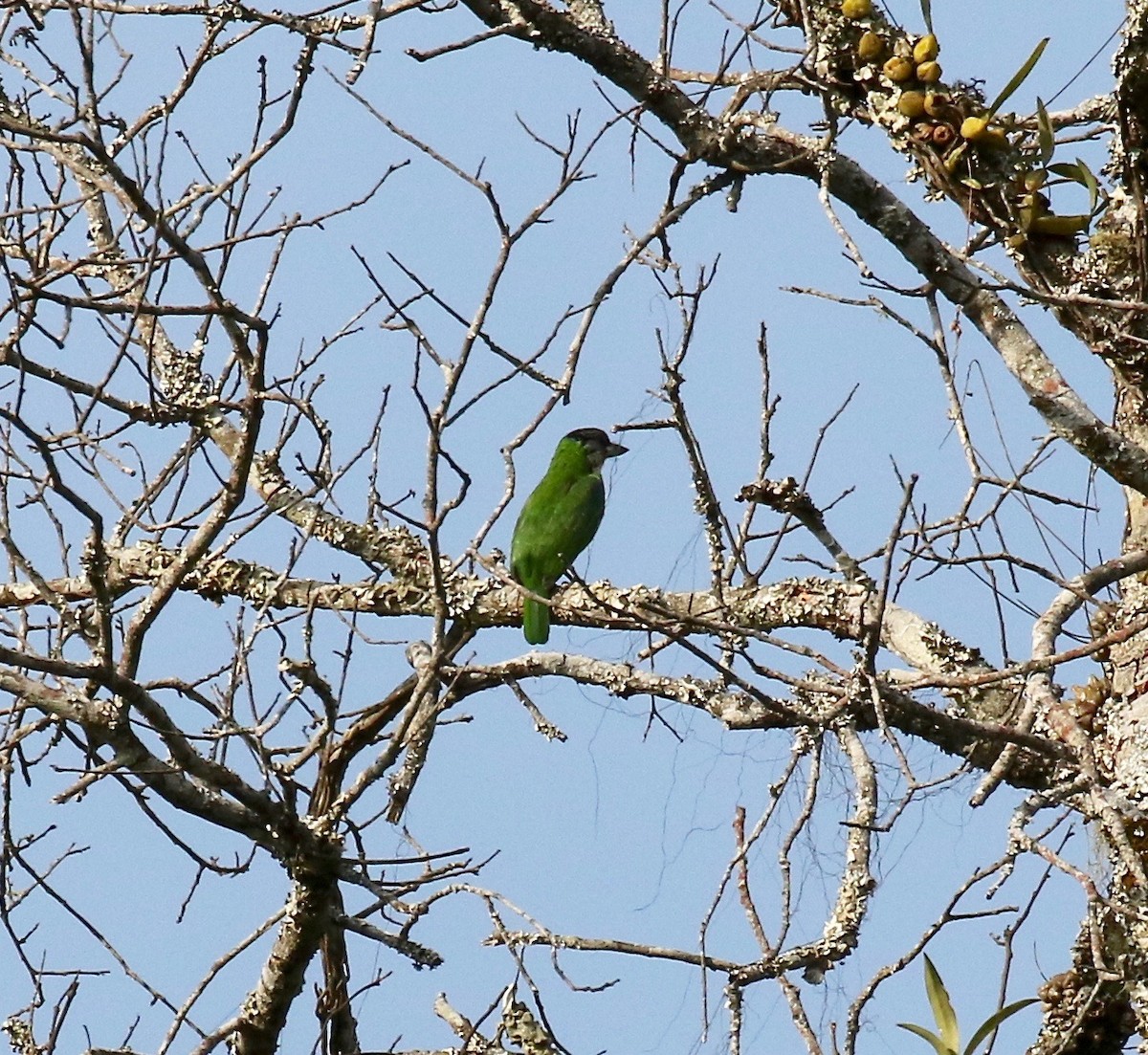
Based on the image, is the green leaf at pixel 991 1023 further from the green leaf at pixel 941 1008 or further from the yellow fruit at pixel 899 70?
the yellow fruit at pixel 899 70

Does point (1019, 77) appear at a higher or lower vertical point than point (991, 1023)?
higher

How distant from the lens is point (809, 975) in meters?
3.28

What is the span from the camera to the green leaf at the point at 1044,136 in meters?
3.46

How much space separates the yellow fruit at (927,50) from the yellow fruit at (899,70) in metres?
0.03

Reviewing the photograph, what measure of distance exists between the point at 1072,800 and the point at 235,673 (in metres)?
1.95

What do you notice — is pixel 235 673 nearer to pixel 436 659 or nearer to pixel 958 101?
pixel 436 659

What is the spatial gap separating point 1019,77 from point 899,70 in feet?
1.00

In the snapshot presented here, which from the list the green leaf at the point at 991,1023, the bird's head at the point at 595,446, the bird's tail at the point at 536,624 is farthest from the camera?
the bird's head at the point at 595,446

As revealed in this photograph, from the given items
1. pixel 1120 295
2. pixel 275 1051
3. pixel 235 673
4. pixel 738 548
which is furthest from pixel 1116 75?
pixel 275 1051

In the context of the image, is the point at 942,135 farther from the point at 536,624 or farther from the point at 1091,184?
the point at 536,624

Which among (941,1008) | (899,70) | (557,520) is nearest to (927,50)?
(899,70)

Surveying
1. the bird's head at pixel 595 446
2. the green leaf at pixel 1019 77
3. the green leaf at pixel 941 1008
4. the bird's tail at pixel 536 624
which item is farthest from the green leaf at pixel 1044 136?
the bird's head at pixel 595 446

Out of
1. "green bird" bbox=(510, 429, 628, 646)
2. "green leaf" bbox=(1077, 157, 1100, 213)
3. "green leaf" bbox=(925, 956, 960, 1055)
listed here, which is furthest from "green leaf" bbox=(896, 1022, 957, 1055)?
"green bird" bbox=(510, 429, 628, 646)

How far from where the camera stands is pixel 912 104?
3713 mm
